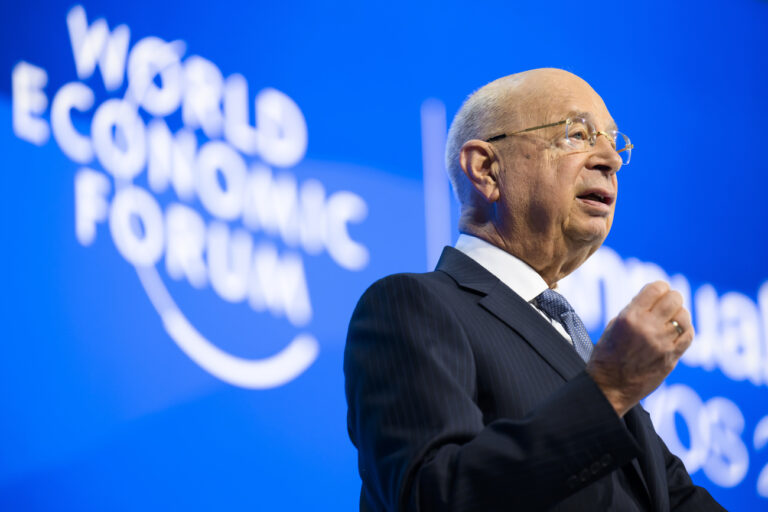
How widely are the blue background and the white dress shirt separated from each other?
0.96m

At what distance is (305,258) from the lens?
8.04ft

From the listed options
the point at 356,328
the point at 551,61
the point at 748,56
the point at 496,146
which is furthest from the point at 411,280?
the point at 748,56

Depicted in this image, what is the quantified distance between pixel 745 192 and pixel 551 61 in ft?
3.87

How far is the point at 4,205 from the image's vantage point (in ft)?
6.79

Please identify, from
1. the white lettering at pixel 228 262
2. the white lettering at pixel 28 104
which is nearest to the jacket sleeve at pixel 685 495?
the white lettering at pixel 228 262

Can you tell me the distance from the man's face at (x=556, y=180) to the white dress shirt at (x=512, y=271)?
0.20ft

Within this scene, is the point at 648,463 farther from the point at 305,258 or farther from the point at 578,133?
the point at 305,258

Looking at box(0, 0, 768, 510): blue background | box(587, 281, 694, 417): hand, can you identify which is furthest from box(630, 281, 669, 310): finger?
box(0, 0, 768, 510): blue background

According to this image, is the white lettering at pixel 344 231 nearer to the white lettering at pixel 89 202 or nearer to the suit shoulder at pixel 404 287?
the white lettering at pixel 89 202

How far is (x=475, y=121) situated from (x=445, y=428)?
0.82 metres

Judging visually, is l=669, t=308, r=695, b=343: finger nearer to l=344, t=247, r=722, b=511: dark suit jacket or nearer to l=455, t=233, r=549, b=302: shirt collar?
l=344, t=247, r=722, b=511: dark suit jacket

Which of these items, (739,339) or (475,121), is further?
(739,339)

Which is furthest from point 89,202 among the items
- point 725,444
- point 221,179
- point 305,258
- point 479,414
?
point 725,444

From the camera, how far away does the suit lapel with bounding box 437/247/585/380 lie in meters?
1.30
